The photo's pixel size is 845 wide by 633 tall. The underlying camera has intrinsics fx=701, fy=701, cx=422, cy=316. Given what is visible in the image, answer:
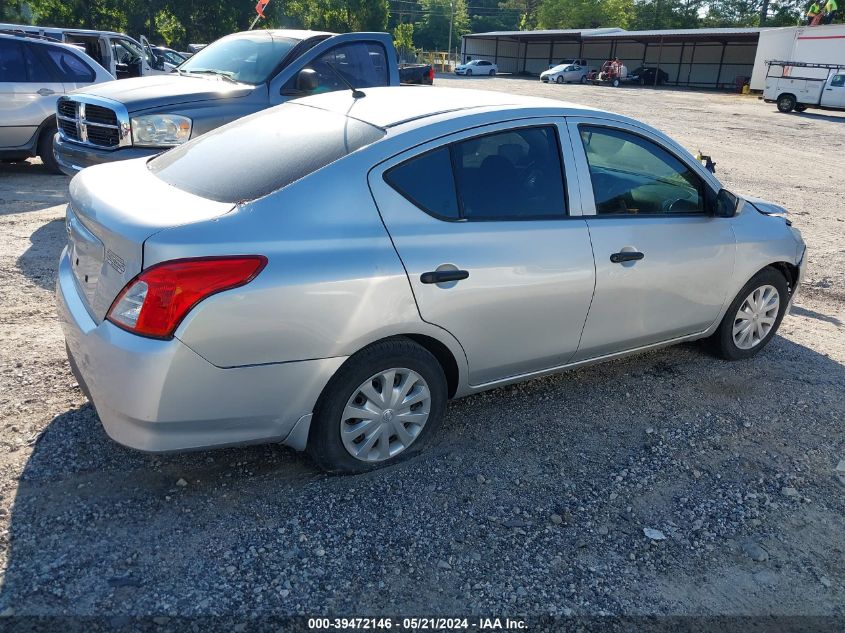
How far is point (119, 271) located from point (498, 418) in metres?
2.16

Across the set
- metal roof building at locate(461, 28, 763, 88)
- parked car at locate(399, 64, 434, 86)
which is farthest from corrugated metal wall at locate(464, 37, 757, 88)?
parked car at locate(399, 64, 434, 86)

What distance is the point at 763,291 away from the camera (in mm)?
4781

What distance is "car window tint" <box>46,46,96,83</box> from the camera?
9.44 meters

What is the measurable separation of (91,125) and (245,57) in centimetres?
179

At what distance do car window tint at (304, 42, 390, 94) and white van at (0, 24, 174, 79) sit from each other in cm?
845

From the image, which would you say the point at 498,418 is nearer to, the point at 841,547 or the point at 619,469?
the point at 619,469

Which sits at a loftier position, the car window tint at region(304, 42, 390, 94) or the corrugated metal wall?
the car window tint at region(304, 42, 390, 94)

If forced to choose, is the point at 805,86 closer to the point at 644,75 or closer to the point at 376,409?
the point at 644,75

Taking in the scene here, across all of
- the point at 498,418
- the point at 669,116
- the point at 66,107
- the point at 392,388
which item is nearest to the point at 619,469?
the point at 498,418

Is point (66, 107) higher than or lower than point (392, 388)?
higher

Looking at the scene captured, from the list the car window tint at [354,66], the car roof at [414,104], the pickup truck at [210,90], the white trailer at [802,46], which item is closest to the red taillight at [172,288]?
the car roof at [414,104]

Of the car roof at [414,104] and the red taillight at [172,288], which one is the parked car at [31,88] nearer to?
the car roof at [414,104]

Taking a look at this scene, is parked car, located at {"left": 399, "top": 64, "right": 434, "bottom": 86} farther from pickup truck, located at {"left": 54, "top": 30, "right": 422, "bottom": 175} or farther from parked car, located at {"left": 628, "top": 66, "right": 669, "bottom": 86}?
parked car, located at {"left": 628, "top": 66, "right": 669, "bottom": 86}

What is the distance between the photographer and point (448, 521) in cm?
308
